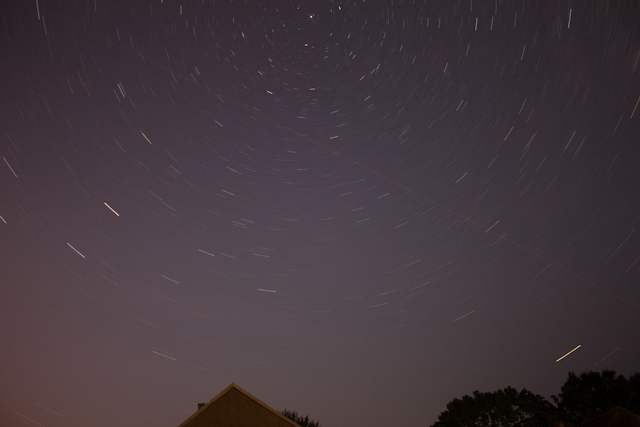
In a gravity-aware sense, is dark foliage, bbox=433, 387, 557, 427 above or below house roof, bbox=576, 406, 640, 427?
above

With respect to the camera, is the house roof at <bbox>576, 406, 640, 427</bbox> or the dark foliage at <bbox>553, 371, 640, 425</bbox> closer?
the house roof at <bbox>576, 406, 640, 427</bbox>

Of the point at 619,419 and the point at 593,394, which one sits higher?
the point at 593,394

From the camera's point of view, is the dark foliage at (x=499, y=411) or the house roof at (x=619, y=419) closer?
the house roof at (x=619, y=419)

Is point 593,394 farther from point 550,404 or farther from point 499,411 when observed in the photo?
point 499,411

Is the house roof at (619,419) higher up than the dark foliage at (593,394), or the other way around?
the dark foliage at (593,394)

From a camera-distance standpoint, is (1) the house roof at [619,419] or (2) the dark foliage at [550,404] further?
(2) the dark foliage at [550,404]

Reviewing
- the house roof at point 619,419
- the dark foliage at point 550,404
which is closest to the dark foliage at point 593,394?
the dark foliage at point 550,404

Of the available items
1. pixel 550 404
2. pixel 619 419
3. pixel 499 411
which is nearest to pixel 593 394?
pixel 550 404

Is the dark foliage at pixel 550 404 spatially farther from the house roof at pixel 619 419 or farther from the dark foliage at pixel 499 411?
the house roof at pixel 619 419

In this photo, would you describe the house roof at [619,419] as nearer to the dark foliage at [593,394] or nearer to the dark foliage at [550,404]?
the dark foliage at [550,404]

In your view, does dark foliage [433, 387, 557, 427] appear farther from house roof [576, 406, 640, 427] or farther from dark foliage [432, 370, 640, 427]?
house roof [576, 406, 640, 427]

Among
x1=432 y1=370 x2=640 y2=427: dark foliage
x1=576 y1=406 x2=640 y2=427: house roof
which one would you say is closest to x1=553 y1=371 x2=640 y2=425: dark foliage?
x1=432 y1=370 x2=640 y2=427: dark foliage

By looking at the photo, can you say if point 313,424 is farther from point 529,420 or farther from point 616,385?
point 616,385

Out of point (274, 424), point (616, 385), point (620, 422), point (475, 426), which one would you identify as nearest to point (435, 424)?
point (475, 426)
